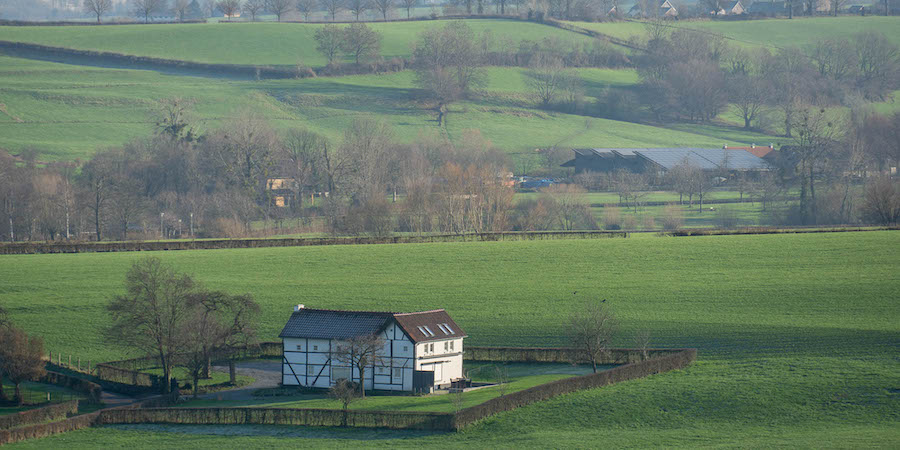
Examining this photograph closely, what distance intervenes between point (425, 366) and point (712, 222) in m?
61.7

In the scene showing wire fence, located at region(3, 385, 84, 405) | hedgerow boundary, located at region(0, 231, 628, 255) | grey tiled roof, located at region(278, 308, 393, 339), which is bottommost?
wire fence, located at region(3, 385, 84, 405)

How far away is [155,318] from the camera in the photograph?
4550 centimetres

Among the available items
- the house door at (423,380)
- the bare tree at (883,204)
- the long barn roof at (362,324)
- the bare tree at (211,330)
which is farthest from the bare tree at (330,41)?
the house door at (423,380)

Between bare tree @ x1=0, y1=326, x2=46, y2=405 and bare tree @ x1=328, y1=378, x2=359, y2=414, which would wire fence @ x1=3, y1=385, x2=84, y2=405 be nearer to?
bare tree @ x1=0, y1=326, x2=46, y2=405

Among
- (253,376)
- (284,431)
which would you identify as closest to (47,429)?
(284,431)

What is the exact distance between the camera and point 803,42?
19000cm

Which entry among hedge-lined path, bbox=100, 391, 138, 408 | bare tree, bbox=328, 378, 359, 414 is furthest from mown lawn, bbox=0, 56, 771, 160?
bare tree, bbox=328, 378, 359, 414

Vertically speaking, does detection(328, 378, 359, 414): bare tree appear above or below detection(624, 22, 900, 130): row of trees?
below

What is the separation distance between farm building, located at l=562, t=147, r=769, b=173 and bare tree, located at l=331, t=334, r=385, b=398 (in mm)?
82984

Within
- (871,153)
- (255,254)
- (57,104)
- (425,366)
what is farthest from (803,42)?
(425,366)

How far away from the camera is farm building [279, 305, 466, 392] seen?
44.4 metres

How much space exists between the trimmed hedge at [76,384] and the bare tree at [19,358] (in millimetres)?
960

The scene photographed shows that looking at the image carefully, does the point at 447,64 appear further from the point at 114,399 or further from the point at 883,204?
the point at 114,399

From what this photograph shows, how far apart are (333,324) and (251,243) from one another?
2848 cm
